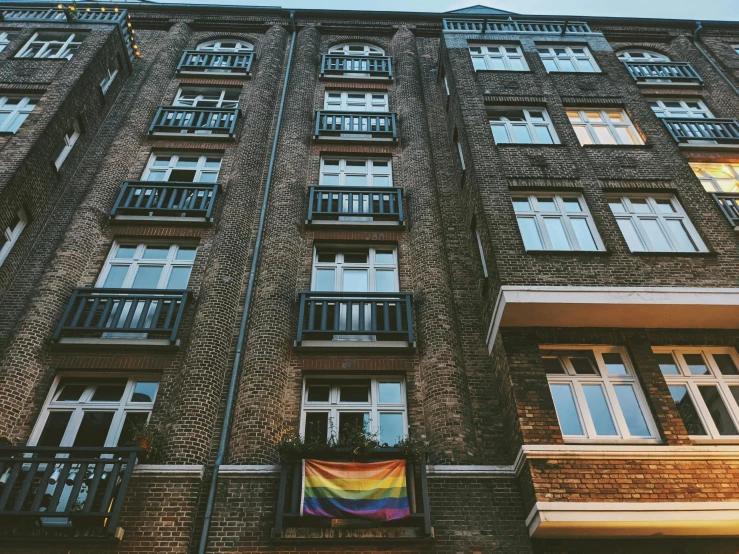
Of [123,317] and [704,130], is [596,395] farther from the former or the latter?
[704,130]

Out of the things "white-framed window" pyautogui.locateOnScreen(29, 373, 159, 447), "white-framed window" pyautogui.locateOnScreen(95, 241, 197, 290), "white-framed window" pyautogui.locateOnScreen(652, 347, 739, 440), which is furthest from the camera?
"white-framed window" pyautogui.locateOnScreen(95, 241, 197, 290)

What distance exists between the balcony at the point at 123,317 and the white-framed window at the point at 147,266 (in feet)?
2.75

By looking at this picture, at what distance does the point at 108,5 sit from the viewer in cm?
2342

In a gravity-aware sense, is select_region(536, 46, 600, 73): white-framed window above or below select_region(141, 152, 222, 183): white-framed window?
above

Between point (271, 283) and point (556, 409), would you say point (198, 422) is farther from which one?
point (556, 409)

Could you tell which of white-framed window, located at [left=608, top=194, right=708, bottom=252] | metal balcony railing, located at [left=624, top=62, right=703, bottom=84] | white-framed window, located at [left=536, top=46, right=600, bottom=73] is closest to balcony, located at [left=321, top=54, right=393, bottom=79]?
white-framed window, located at [left=536, top=46, right=600, bottom=73]

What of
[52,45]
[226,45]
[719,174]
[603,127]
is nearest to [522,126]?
[603,127]

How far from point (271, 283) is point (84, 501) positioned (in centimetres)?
594

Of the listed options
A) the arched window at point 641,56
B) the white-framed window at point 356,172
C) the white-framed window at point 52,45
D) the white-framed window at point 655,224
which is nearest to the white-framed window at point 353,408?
the white-framed window at point 655,224

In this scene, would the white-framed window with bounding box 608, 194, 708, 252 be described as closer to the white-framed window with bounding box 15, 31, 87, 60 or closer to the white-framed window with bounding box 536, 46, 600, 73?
the white-framed window with bounding box 536, 46, 600, 73

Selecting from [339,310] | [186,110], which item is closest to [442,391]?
[339,310]

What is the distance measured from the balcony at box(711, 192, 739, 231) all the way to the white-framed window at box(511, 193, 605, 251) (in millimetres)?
3270

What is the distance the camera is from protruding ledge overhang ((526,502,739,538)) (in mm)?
8430

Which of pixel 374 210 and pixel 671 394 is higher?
pixel 374 210
